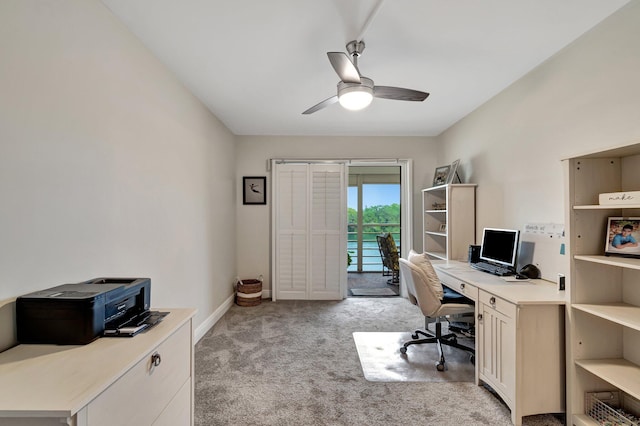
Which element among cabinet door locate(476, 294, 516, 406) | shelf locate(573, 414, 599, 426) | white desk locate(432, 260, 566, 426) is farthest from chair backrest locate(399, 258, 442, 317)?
shelf locate(573, 414, 599, 426)

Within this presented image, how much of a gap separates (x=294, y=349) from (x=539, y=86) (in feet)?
10.1

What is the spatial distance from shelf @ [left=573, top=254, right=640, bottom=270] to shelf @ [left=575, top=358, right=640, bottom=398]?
59cm

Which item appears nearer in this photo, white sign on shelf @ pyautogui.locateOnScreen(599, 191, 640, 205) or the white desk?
white sign on shelf @ pyautogui.locateOnScreen(599, 191, 640, 205)

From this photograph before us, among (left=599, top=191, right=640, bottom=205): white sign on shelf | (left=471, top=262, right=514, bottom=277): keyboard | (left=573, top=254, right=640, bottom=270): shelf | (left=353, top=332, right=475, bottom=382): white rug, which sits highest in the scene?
(left=599, top=191, right=640, bottom=205): white sign on shelf

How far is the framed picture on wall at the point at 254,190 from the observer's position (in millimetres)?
4473

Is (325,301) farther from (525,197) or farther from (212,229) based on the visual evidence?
(525,197)

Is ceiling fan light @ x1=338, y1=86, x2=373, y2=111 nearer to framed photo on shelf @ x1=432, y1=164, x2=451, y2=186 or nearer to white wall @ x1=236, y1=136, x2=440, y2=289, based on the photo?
framed photo on shelf @ x1=432, y1=164, x2=451, y2=186

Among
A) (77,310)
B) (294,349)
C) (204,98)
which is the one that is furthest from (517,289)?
(204,98)

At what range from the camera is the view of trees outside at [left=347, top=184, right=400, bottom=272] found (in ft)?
21.7

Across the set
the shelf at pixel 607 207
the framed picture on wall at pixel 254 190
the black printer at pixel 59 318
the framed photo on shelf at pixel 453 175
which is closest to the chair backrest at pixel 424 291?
the shelf at pixel 607 207

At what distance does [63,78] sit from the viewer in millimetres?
1423

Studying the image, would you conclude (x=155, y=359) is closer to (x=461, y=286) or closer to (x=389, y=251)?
(x=461, y=286)

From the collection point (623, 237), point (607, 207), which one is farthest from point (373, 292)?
point (607, 207)

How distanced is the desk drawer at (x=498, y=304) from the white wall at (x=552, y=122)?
2.68ft
